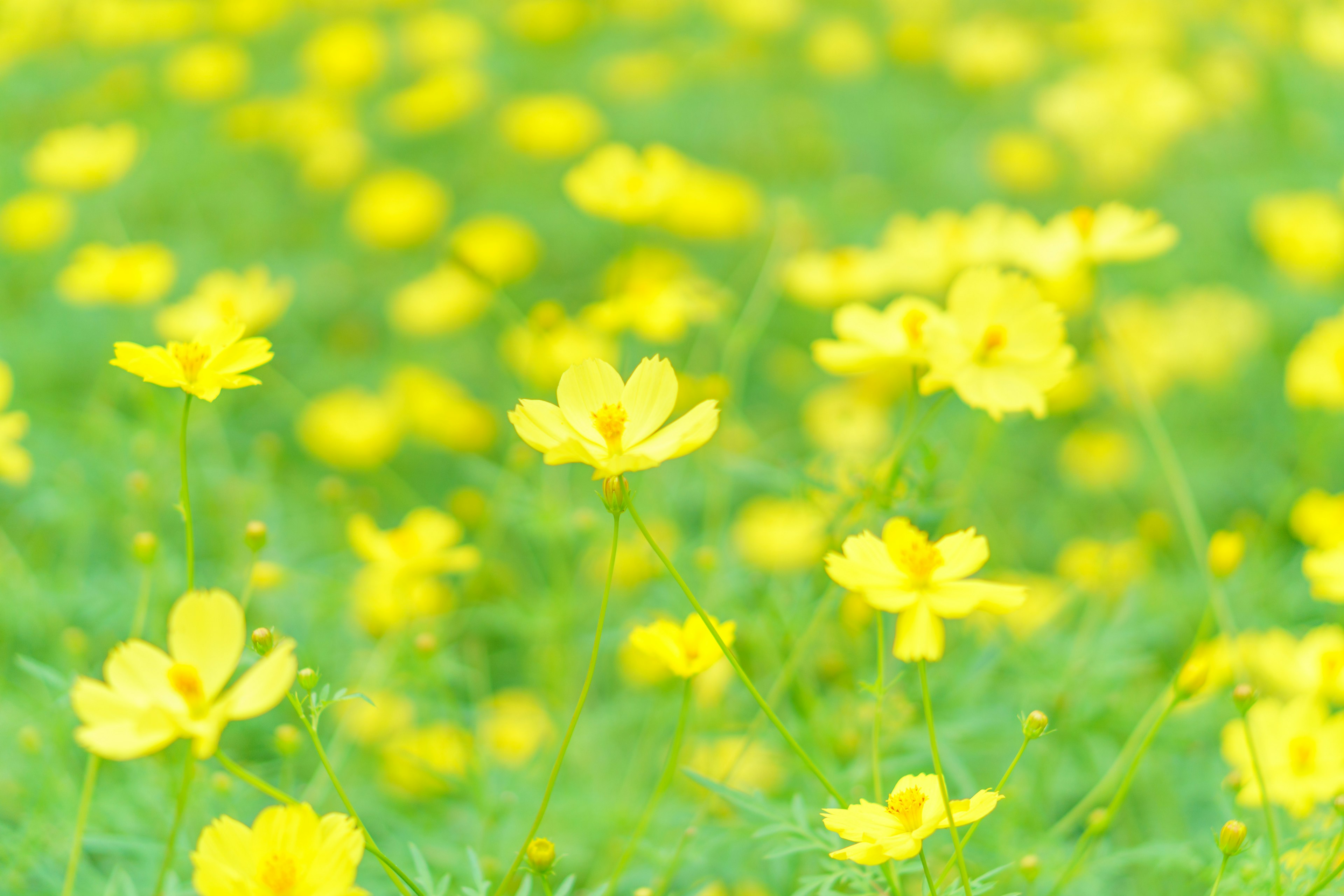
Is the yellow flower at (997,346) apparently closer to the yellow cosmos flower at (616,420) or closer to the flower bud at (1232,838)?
the yellow cosmos flower at (616,420)

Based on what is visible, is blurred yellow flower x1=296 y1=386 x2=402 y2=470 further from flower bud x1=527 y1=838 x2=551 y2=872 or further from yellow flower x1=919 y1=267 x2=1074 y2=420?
flower bud x1=527 y1=838 x2=551 y2=872

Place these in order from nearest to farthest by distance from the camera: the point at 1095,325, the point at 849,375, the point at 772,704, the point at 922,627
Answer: the point at 922,627 < the point at 772,704 < the point at 1095,325 < the point at 849,375

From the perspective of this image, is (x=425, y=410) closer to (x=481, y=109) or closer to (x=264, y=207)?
(x=264, y=207)

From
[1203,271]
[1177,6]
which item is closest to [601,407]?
[1203,271]

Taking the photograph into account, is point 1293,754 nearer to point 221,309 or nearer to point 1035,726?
point 1035,726

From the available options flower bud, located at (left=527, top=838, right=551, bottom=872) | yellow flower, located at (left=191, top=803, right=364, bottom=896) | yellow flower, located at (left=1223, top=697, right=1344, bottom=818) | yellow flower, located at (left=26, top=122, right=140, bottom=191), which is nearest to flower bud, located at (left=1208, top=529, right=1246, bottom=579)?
yellow flower, located at (left=1223, top=697, right=1344, bottom=818)

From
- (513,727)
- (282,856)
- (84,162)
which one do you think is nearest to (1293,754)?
(282,856)
